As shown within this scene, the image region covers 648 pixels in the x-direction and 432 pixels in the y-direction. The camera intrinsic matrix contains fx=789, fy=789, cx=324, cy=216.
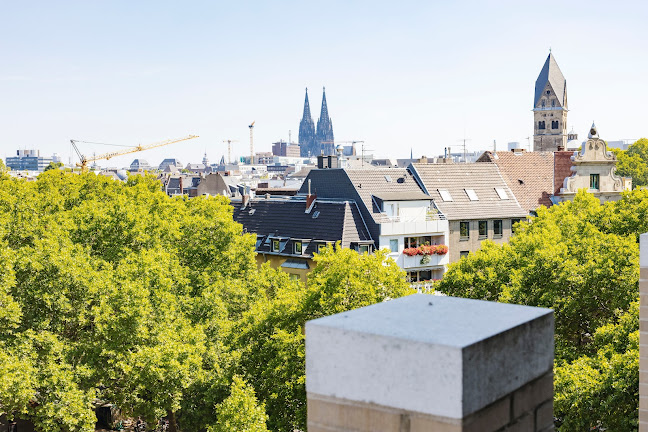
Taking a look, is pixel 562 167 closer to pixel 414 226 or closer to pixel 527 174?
pixel 527 174

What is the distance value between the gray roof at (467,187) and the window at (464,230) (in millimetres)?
590

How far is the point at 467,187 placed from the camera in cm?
6712

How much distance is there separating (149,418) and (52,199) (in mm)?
18601

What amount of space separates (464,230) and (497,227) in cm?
351

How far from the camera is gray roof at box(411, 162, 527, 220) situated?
212 ft

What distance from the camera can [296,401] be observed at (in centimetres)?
2966

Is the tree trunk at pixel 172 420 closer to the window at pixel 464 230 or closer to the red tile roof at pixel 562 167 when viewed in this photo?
the window at pixel 464 230

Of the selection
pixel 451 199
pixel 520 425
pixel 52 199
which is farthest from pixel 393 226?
pixel 520 425

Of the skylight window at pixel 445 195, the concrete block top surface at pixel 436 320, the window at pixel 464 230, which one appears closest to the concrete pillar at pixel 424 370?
the concrete block top surface at pixel 436 320

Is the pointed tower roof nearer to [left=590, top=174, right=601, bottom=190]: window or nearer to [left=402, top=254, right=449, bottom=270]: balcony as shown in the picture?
[left=590, top=174, right=601, bottom=190]: window

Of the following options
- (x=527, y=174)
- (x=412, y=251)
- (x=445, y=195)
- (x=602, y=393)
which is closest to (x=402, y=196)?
(x=412, y=251)

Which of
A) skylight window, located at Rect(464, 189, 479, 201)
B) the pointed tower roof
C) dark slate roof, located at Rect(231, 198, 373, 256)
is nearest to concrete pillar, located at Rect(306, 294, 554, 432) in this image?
dark slate roof, located at Rect(231, 198, 373, 256)

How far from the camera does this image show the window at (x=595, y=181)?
61375mm

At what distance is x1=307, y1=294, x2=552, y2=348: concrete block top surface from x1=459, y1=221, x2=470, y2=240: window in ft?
196
